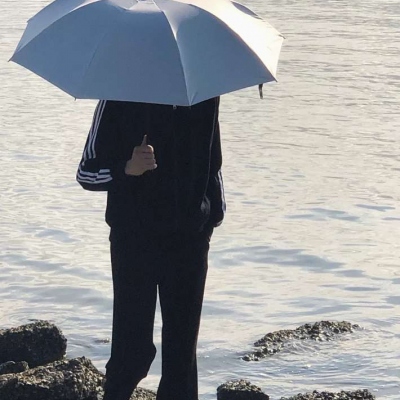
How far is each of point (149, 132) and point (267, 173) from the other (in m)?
8.06

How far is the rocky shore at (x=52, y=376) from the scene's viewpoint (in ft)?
17.7

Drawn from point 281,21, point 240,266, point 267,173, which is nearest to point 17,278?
point 240,266

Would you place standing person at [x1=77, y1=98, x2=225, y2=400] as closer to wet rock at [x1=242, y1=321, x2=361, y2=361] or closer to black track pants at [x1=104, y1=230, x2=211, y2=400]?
black track pants at [x1=104, y1=230, x2=211, y2=400]

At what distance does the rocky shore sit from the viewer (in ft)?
17.7

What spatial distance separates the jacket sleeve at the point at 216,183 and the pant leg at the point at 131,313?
11.9 inches

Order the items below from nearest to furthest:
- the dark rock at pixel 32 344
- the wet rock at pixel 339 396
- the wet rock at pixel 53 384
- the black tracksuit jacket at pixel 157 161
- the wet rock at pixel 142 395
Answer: the black tracksuit jacket at pixel 157 161, the wet rock at pixel 53 384, the wet rock at pixel 142 395, the wet rock at pixel 339 396, the dark rock at pixel 32 344

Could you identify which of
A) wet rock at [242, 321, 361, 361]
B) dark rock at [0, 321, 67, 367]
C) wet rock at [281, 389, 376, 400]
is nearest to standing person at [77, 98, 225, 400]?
wet rock at [281, 389, 376, 400]

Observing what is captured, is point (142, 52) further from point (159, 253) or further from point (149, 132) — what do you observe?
point (159, 253)

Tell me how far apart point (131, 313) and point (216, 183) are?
623mm

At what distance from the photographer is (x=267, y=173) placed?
1221cm

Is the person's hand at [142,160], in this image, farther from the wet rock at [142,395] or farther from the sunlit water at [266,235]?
the sunlit water at [266,235]

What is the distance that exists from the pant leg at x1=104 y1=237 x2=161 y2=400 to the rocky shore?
3.20 feet

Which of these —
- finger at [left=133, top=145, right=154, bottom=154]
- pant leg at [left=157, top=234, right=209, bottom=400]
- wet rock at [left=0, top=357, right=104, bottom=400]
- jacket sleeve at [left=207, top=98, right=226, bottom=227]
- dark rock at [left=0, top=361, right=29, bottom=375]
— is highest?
finger at [left=133, top=145, right=154, bottom=154]

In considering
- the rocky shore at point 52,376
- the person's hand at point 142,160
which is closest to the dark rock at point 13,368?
the rocky shore at point 52,376
